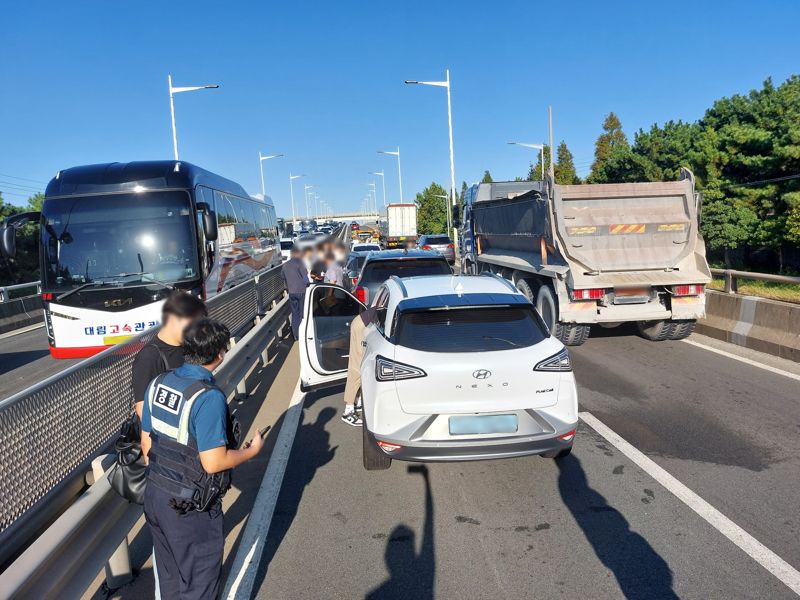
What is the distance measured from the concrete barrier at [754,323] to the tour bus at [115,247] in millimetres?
8593

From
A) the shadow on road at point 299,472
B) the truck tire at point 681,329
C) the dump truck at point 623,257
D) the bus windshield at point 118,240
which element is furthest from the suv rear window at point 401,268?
the truck tire at point 681,329

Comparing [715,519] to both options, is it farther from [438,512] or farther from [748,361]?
[748,361]

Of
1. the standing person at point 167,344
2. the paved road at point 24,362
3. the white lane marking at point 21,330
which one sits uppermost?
the standing person at point 167,344

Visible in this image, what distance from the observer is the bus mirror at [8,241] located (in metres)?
8.30

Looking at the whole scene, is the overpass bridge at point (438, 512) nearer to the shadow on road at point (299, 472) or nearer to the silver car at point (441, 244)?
the shadow on road at point (299, 472)

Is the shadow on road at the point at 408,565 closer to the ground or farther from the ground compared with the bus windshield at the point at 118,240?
closer to the ground

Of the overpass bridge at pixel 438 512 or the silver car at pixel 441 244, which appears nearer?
the overpass bridge at pixel 438 512

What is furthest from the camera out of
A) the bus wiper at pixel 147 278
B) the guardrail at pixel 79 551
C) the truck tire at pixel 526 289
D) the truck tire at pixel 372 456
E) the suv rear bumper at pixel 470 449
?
the truck tire at pixel 526 289

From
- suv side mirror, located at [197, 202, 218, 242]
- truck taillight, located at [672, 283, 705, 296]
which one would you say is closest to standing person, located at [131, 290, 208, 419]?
suv side mirror, located at [197, 202, 218, 242]

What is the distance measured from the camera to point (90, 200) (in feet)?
30.3

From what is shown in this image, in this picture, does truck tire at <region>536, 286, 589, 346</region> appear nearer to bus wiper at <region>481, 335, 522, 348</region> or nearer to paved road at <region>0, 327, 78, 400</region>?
bus wiper at <region>481, 335, 522, 348</region>

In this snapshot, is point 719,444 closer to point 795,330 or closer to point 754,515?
point 754,515

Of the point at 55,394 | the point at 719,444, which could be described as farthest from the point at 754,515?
the point at 55,394

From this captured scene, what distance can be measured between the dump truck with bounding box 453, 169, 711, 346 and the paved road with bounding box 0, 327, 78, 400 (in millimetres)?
8139
